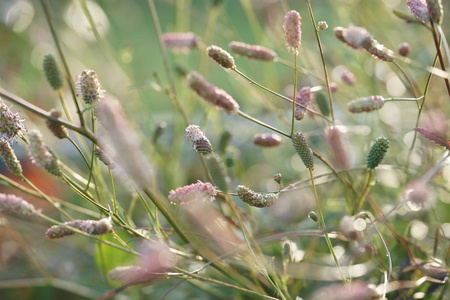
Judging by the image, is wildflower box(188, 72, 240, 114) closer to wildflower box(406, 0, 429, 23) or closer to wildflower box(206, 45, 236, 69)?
wildflower box(206, 45, 236, 69)

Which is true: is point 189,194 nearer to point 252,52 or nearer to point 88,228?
point 88,228

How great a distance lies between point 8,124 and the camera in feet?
1.62

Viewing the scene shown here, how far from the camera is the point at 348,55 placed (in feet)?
3.76

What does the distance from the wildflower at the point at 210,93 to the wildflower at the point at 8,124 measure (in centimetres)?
20

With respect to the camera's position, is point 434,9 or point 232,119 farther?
point 232,119

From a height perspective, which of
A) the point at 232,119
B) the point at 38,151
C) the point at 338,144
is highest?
the point at 38,151

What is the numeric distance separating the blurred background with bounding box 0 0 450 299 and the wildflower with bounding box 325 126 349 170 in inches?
1.1

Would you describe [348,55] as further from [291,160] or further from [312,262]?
[312,262]

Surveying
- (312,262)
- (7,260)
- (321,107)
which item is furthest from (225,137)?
(7,260)

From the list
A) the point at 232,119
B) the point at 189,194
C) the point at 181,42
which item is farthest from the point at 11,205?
the point at 232,119

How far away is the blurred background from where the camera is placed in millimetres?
804

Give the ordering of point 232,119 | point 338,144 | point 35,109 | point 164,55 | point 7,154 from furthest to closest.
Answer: point 232,119
point 164,55
point 338,144
point 7,154
point 35,109

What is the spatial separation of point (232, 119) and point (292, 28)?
0.97 m

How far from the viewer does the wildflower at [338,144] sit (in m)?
0.59
